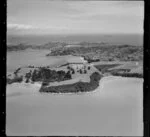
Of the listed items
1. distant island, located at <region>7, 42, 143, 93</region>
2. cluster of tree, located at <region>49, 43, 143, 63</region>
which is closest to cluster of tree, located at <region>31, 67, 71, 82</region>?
distant island, located at <region>7, 42, 143, 93</region>

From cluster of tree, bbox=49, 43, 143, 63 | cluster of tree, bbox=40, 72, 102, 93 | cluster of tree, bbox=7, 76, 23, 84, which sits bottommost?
cluster of tree, bbox=40, 72, 102, 93

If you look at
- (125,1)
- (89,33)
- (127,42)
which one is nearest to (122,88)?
(127,42)

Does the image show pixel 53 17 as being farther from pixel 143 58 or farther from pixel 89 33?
pixel 143 58

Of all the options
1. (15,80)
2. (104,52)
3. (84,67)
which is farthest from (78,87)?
(15,80)

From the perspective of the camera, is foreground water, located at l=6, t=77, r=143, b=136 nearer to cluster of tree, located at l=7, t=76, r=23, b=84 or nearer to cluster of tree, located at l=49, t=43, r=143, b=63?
cluster of tree, located at l=7, t=76, r=23, b=84

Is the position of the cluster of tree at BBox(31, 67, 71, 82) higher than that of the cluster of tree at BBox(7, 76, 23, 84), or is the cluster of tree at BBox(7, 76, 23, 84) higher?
the cluster of tree at BBox(31, 67, 71, 82)

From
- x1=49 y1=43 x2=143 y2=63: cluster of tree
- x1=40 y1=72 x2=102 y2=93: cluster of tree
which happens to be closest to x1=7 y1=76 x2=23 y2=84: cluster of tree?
x1=40 y1=72 x2=102 y2=93: cluster of tree

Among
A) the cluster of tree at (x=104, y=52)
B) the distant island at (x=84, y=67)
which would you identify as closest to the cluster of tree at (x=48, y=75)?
the distant island at (x=84, y=67)
